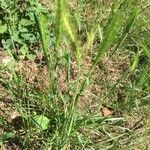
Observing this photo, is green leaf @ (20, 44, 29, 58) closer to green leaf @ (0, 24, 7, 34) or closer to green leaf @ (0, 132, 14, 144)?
green leaf @ (0, 24, 7, 34)

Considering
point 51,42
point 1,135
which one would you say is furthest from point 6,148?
point 51,42

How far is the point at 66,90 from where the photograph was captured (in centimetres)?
206

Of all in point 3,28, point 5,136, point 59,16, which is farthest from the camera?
point 3,28

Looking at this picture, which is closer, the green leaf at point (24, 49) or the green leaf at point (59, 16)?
the green leaf at point (59, 16)

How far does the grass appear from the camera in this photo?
174cm

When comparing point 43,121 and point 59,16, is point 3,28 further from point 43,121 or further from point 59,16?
point 59,16

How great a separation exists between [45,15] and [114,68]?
543mm

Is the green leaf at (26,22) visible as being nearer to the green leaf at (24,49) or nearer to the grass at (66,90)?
the grass at (66,90)

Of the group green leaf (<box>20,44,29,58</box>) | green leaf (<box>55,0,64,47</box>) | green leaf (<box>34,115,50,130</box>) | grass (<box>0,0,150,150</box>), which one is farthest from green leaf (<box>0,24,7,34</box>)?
green leaf (<box>55,0,64,47</box>)

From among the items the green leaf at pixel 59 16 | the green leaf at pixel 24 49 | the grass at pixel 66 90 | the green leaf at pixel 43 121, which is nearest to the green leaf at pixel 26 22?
the grass at pixel 66 90

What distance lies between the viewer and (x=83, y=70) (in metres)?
2.24

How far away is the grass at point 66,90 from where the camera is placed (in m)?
1.74

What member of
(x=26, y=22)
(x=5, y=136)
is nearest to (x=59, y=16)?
(x=5, y=136)

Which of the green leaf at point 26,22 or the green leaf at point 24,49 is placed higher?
the green leaf at point 26,22
